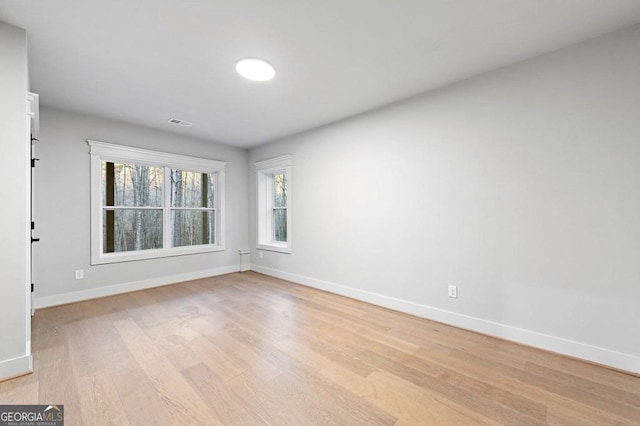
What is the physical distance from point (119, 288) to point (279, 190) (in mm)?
2928

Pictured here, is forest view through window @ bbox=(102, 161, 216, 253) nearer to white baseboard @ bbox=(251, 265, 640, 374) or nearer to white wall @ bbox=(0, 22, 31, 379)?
white wall @ bbox=(0, 22, 31, 379)

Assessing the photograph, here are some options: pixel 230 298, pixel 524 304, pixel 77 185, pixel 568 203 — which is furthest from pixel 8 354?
pixel 568 203

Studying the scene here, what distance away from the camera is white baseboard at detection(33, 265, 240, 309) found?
127 inches

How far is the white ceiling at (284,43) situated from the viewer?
1.73 m

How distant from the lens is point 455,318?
2.67 metres

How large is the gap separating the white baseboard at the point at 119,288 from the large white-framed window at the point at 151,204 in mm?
372

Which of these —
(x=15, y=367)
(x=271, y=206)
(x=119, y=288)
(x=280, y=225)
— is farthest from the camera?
(x=271, y=206)

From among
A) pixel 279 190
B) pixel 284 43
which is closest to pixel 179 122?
pixel 279 190

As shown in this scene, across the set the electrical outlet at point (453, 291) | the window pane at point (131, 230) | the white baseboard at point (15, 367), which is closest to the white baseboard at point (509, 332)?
the electrical outlet at point (453, 291)

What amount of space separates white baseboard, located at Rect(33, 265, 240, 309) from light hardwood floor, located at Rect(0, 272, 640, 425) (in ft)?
1.74

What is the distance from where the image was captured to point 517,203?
2.34 metres

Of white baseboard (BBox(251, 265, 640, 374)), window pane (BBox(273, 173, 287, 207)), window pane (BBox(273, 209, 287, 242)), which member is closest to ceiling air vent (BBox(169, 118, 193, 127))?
window pane (BBox(273, 173, 287, 207))

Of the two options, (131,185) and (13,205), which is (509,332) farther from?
(131,185)

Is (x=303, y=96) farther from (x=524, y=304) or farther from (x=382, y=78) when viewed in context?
(x=524, y=304)
